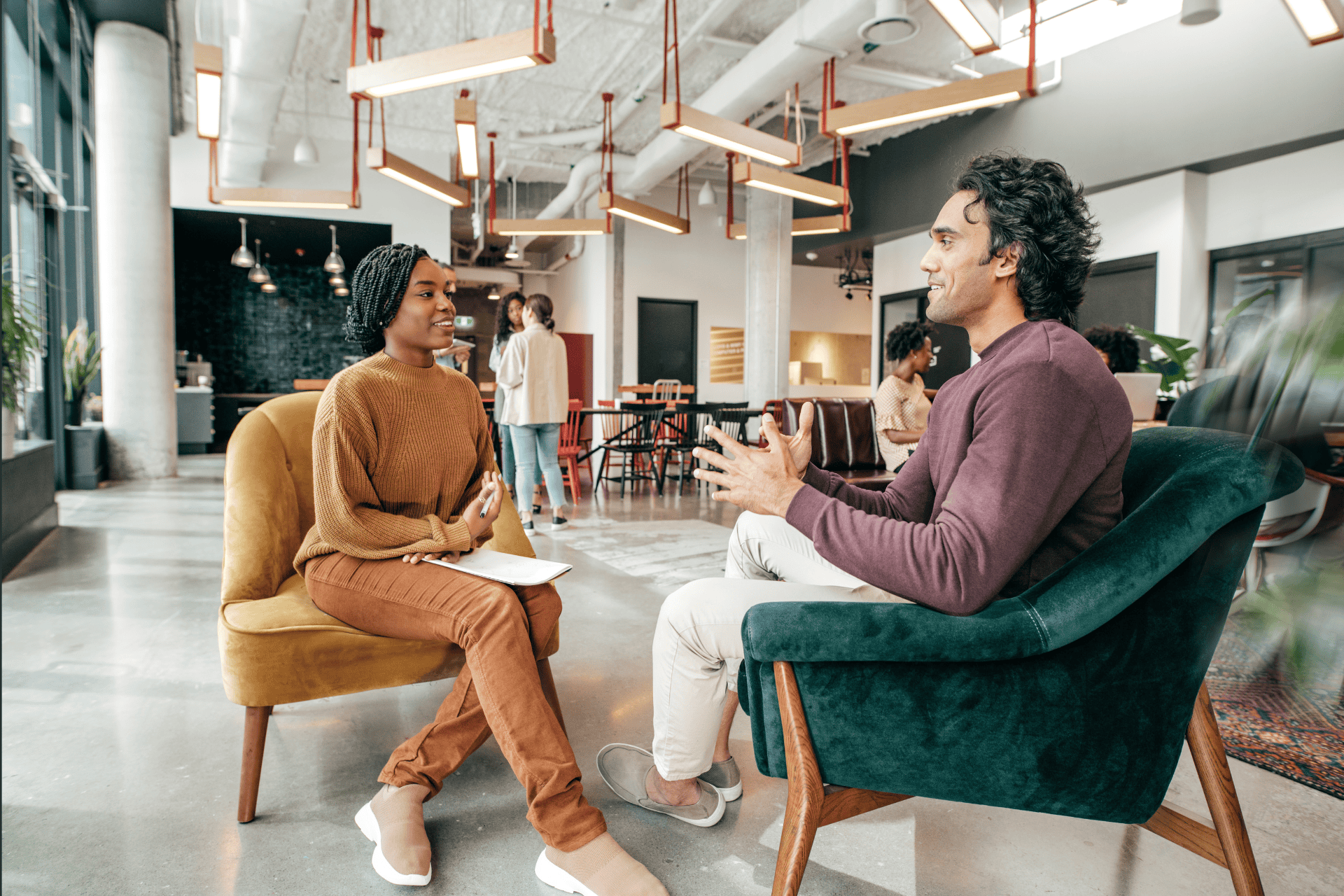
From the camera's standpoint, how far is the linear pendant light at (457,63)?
13.2ft

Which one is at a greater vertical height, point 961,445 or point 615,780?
point 961,445

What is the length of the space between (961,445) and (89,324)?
30.7 ft

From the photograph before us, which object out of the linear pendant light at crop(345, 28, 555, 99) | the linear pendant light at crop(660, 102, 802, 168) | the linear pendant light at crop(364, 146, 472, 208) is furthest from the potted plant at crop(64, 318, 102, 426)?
the linear pendant light at crop(660, 102, 802, 168)

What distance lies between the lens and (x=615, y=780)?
1684 mm

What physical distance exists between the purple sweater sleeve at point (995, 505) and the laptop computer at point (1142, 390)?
98.0 inches

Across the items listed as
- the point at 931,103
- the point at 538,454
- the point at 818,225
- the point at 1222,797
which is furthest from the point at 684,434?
the point at 1222,797

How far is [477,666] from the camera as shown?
4.84 feet

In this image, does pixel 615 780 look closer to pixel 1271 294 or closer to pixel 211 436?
pixel 1271 294

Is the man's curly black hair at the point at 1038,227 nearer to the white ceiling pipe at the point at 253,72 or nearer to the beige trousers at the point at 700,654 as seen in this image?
the beige trousers at the point at 700,654

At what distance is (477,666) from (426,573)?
23cm

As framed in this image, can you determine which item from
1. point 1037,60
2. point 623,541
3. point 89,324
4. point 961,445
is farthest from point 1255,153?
point 89,324

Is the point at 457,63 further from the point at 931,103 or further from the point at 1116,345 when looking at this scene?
the point at 1116,345

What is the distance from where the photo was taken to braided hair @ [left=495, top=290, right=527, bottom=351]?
16.1ft

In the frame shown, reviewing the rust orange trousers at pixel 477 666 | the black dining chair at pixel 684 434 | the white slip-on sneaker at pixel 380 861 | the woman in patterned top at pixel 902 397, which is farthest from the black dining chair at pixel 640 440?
the white slip-on sneaker at pixel 380 861
